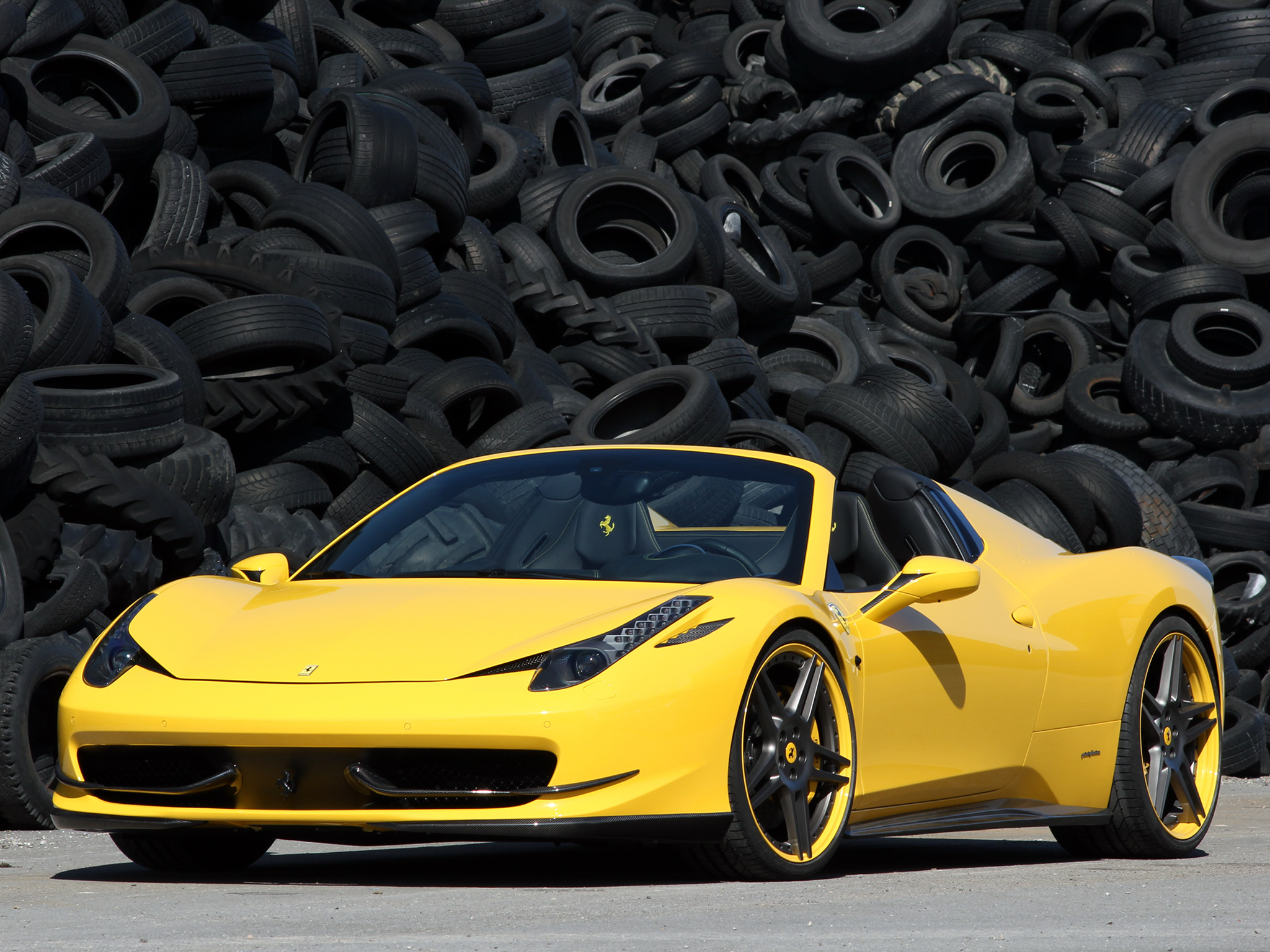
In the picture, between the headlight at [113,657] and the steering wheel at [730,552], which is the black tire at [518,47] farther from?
the headlight at [113,657]

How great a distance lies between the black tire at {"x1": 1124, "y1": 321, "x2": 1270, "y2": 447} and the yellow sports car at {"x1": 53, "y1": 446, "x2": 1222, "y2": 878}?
1229 cm

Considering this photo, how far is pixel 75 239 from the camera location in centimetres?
1180

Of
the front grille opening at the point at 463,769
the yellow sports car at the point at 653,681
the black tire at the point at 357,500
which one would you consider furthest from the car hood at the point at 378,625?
the black tire at the point at 357,500

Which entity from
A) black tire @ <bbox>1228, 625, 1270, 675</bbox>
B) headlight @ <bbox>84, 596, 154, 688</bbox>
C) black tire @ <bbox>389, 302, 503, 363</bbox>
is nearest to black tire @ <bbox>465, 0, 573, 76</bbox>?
black tire @ <bbox>389, 302, 503, 363</bbox>

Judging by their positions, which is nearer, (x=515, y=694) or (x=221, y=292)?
(x=515, y=694)

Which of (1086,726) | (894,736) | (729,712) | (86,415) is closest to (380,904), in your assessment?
(729,712)

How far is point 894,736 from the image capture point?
4785 mm

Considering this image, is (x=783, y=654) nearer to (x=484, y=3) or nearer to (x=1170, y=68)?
(x=484, y=3)

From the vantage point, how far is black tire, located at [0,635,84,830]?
21.2ft

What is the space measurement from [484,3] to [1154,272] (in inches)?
332

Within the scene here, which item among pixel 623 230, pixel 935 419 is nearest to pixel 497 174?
pixel 623 230

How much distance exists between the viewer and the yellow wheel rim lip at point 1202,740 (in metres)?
6.01

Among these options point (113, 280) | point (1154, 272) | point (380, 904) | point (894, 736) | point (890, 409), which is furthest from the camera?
point (1154, 272)

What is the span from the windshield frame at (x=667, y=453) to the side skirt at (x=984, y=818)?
715 millimetres
